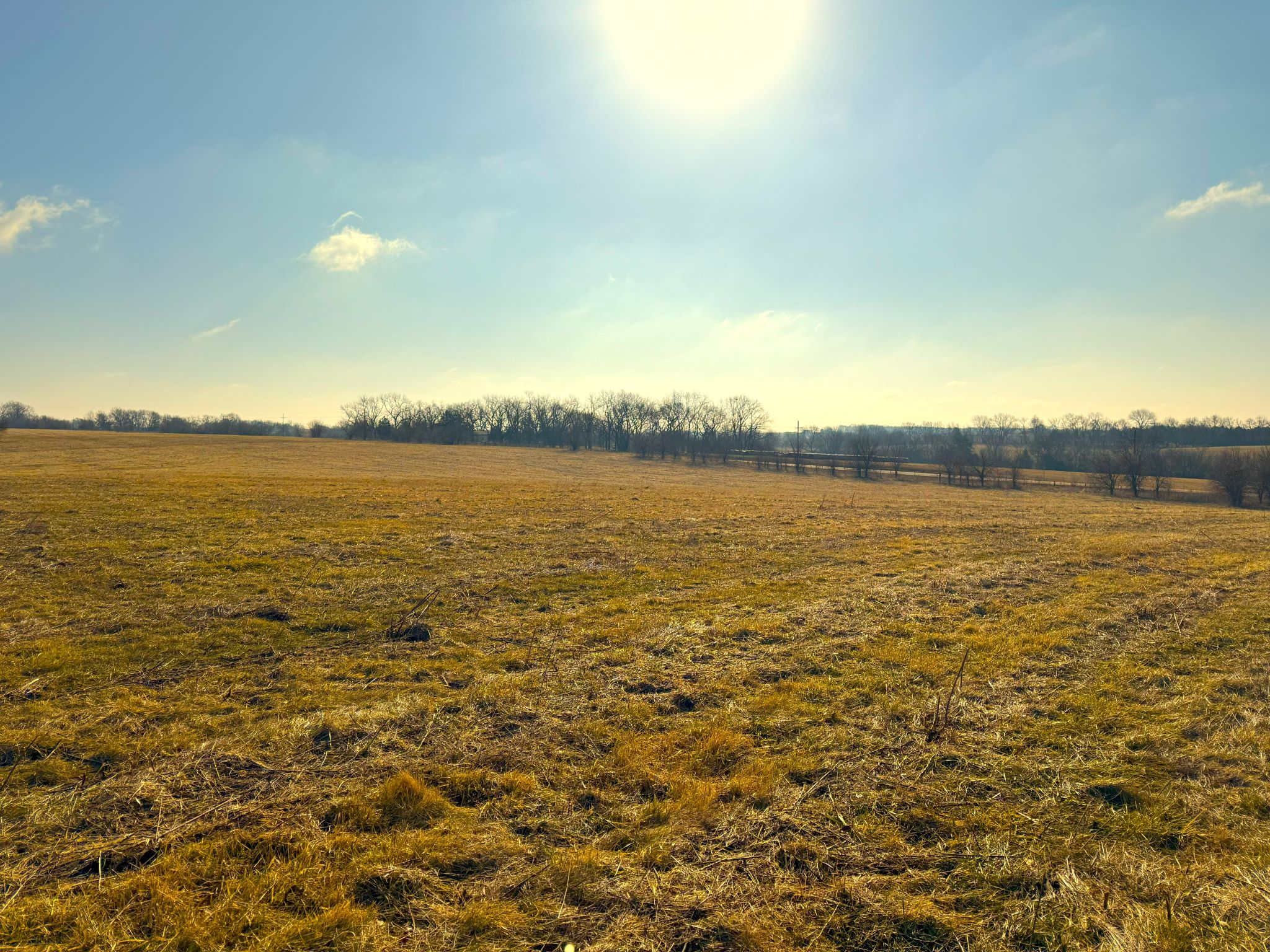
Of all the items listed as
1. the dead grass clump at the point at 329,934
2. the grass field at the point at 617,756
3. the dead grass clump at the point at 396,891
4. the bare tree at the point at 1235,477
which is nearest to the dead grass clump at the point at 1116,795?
the grass field at the point at 617,756

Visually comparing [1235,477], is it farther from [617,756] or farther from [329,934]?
[329,934]

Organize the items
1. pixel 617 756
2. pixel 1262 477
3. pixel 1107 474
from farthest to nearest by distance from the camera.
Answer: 1. pixel 1107 474
2. pixel 1262 477
3. pixel 617 756

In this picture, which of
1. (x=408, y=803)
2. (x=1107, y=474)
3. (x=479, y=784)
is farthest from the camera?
(x=1107, y=474)

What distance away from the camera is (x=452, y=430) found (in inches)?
5512

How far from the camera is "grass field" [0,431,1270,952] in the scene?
4090 mm

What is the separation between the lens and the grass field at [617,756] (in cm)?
409

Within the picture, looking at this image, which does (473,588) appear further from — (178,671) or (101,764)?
(101,764)

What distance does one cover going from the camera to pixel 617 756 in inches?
247

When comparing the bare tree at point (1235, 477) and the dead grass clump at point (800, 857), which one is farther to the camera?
the bare tree at point (1235, 477)

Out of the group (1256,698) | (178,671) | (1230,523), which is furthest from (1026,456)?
(178,671)

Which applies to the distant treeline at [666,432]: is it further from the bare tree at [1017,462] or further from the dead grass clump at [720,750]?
the dead grass clump at [720,750]

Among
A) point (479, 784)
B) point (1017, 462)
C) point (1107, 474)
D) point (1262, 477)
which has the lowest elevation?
point (479, 784)

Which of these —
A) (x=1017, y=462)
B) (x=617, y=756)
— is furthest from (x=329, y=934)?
(x=1017, y=462)

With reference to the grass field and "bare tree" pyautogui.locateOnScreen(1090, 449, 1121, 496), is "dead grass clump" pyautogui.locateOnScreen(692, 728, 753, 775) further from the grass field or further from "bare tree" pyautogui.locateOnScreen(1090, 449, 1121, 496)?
"bare tree" pyautogui.locateOnScreen(1090, 449, 1121, 496)
